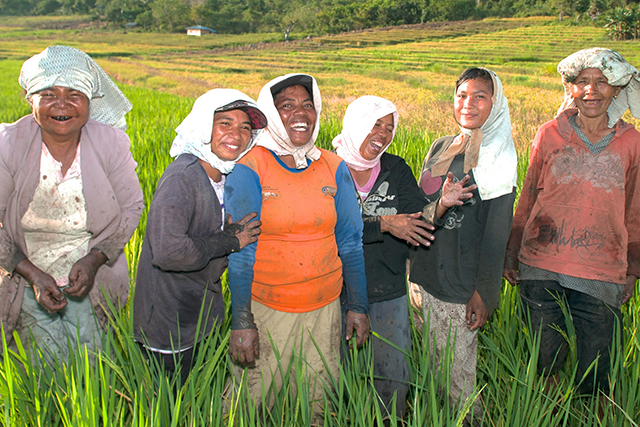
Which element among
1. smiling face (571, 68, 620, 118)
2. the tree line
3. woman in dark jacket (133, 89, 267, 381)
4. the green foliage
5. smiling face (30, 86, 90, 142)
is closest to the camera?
woman in dark jacket (133, 89, 267, 381)

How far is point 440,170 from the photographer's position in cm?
206

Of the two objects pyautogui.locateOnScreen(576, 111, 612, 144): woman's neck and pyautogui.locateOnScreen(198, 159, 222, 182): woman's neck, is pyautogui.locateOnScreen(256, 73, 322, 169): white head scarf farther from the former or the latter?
pyautogui.locateOnScreen(576, 111, 612, 144): woman's neck

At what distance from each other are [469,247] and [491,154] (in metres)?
0.38

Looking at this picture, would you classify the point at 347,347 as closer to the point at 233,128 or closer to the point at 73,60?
the point at 233,128

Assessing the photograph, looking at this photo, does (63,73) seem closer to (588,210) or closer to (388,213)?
(388,213)

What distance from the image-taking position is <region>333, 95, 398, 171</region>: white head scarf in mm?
2014

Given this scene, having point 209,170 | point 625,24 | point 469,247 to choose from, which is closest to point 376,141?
point 469,247

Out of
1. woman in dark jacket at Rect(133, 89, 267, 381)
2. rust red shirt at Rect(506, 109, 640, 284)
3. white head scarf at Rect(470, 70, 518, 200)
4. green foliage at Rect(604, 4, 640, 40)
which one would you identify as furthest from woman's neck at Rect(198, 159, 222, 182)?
green foliage at Rect(604, 4, 640, 40)

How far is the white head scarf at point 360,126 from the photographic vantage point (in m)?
2.01

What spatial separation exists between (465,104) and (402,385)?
3.84 ft

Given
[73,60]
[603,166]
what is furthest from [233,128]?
[603,166]

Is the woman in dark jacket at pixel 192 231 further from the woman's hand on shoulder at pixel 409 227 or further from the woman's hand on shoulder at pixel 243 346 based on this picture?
the woman's hand on shoulder at pixel 409 227

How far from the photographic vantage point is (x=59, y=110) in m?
1.67

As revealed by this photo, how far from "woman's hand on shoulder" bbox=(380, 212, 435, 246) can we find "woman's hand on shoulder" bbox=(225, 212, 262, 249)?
1.82 ft
